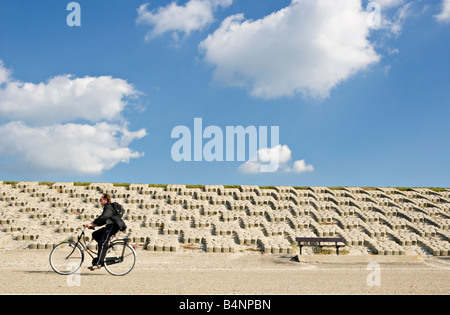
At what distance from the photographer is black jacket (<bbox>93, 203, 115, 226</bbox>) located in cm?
913

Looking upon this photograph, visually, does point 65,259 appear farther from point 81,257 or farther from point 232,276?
point 232,276

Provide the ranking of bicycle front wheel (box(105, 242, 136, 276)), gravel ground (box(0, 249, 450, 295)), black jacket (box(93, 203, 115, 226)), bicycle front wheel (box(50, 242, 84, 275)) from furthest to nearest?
1. bicycle front wheel (box(50, 242, 84, 275))
2. bicycle front wheel (box(105, 242, 136, 276))
3. black jacket (box(93, 203, 115, 226))
4. gravel ground (box(0, 249, 450, 295))

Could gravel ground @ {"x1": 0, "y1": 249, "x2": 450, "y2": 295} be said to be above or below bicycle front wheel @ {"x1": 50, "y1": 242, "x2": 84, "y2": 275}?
below

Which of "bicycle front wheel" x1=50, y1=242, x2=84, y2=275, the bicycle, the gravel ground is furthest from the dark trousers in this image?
"bicycle front wheel" x1=50, y1=242, x2=84, y2=275

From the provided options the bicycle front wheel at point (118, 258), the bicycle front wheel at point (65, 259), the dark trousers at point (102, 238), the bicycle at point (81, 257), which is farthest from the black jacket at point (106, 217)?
the bicycle front wheel at point (65, 259)

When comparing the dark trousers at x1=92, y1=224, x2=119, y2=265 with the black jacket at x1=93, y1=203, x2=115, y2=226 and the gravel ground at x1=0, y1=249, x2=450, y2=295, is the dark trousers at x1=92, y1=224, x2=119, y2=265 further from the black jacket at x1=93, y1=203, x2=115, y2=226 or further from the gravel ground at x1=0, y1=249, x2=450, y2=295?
the gravel ground at x1=0, y1=249, x2=450, y2=295

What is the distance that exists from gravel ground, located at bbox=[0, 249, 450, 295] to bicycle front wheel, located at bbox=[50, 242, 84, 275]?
28 centimetres

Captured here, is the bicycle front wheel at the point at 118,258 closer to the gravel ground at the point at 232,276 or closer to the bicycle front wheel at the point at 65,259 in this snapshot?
A: the gravel ground at the point at 232,276

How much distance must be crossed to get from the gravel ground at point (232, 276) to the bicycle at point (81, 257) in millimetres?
251

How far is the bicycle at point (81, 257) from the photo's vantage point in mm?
9570
